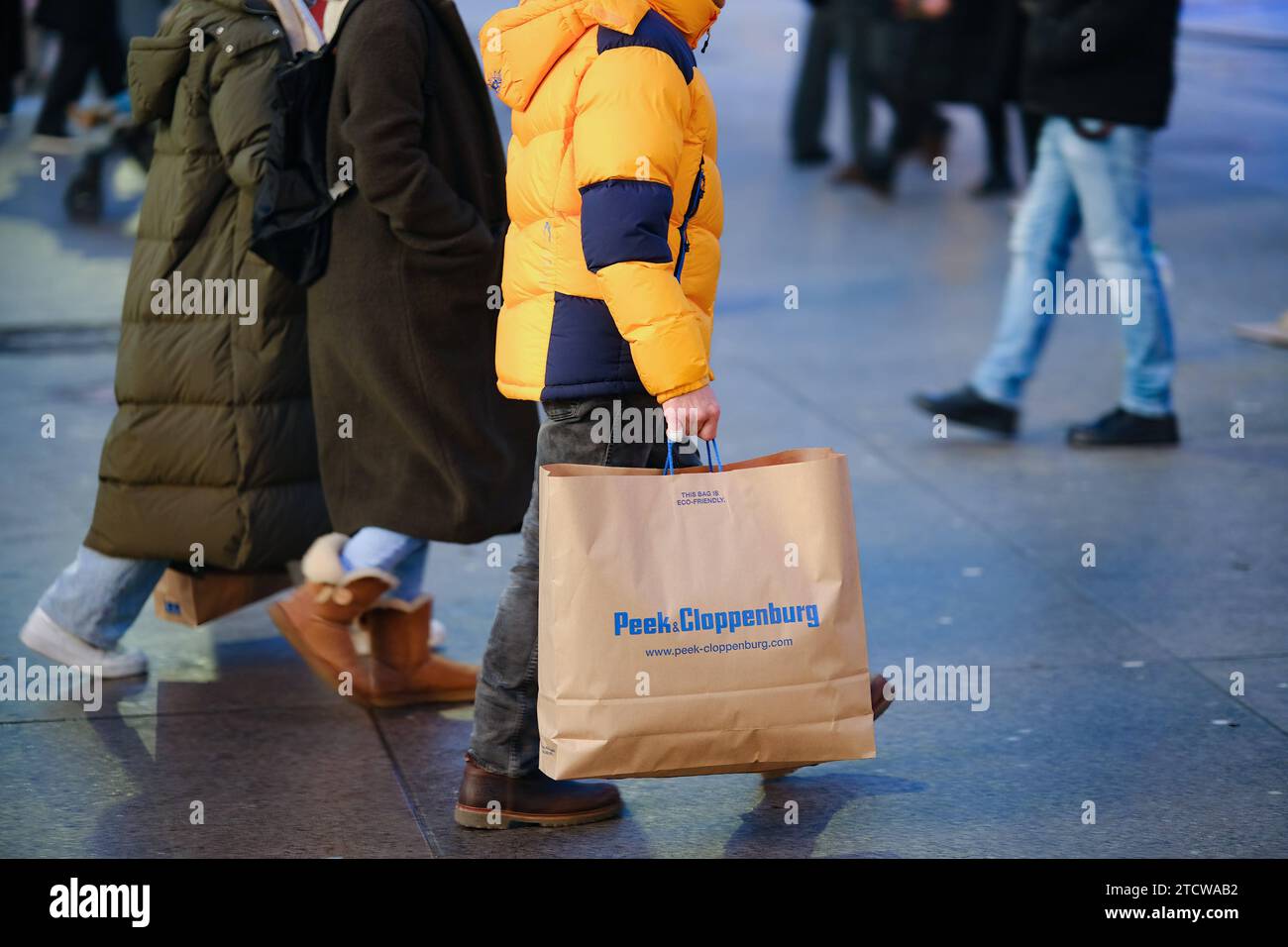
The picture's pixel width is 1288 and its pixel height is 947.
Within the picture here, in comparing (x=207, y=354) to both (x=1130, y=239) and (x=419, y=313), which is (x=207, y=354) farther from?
(x=1130, y=239)

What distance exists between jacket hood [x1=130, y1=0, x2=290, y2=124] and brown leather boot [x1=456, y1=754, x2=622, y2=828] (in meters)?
1.80

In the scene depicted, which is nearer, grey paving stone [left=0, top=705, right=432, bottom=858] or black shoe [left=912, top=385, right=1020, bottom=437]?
grey paving stone [left=0, top=705, right=432, bottom=858]

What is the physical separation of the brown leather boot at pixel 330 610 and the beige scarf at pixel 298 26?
119 cm

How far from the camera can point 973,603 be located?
17.8ft

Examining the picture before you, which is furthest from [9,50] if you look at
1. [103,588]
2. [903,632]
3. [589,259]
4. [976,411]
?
[589,259]

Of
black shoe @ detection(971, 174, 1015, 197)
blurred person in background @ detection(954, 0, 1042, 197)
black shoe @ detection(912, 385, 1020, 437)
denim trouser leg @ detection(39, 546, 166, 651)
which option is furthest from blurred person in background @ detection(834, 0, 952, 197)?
denim trouser leg @ detection(39, 546, 166, 651)

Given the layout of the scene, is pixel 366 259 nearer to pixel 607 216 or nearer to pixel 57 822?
pixel 607 216

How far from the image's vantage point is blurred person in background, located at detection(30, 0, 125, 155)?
38.8 feet

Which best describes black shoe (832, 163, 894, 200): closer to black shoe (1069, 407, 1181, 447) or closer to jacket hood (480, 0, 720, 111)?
black shoe (1069, 407, 1181, 447)

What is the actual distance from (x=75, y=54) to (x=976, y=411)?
7.41 metres

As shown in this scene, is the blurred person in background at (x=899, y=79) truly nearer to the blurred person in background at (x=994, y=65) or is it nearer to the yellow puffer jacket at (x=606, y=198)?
the blurred person in background at (x=994, y=65)

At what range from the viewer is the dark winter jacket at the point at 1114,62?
6.70 m

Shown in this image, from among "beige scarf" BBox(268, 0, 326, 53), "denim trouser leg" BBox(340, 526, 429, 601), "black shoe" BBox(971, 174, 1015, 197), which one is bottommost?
"denim trouser leg" BBox(340, 526, 429, 601)
